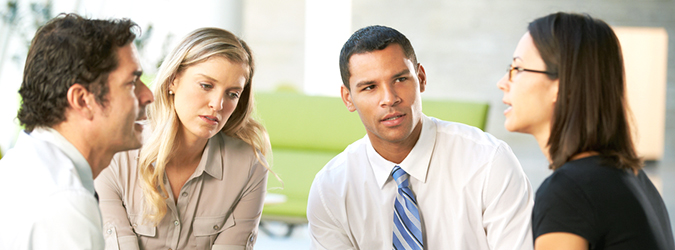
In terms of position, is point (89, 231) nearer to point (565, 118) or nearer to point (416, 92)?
point (565, 118)

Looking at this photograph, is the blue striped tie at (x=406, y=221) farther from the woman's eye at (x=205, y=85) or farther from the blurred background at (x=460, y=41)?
the blurred background at (x=460, y=41)

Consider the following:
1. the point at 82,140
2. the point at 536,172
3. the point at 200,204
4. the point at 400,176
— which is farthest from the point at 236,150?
the point at 536,172

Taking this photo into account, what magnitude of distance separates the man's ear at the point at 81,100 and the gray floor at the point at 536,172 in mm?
2567

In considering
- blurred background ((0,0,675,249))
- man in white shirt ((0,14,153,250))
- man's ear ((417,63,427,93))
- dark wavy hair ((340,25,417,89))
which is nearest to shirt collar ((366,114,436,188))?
man's ear ((417,63,427,93))

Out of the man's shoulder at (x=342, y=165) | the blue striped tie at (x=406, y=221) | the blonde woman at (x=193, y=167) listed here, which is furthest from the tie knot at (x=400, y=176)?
the blonde woman at (x=193, y=167)

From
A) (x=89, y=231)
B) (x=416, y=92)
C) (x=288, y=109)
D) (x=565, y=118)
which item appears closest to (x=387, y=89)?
(x=416, y=92)

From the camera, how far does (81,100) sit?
Answer: 3.91ft

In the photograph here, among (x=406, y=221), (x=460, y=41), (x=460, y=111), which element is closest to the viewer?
(x=406, y=221)

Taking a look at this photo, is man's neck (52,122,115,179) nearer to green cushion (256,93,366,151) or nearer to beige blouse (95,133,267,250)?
beige blouse (95,133,267,250)

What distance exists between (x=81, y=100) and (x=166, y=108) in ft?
2.14

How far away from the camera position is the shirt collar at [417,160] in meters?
1.82

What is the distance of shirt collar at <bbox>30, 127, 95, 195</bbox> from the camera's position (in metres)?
1.17

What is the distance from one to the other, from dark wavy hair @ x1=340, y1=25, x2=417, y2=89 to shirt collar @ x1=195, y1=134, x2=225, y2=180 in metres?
0.52

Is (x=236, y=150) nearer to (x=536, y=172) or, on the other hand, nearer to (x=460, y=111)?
(x=460, y=111)
